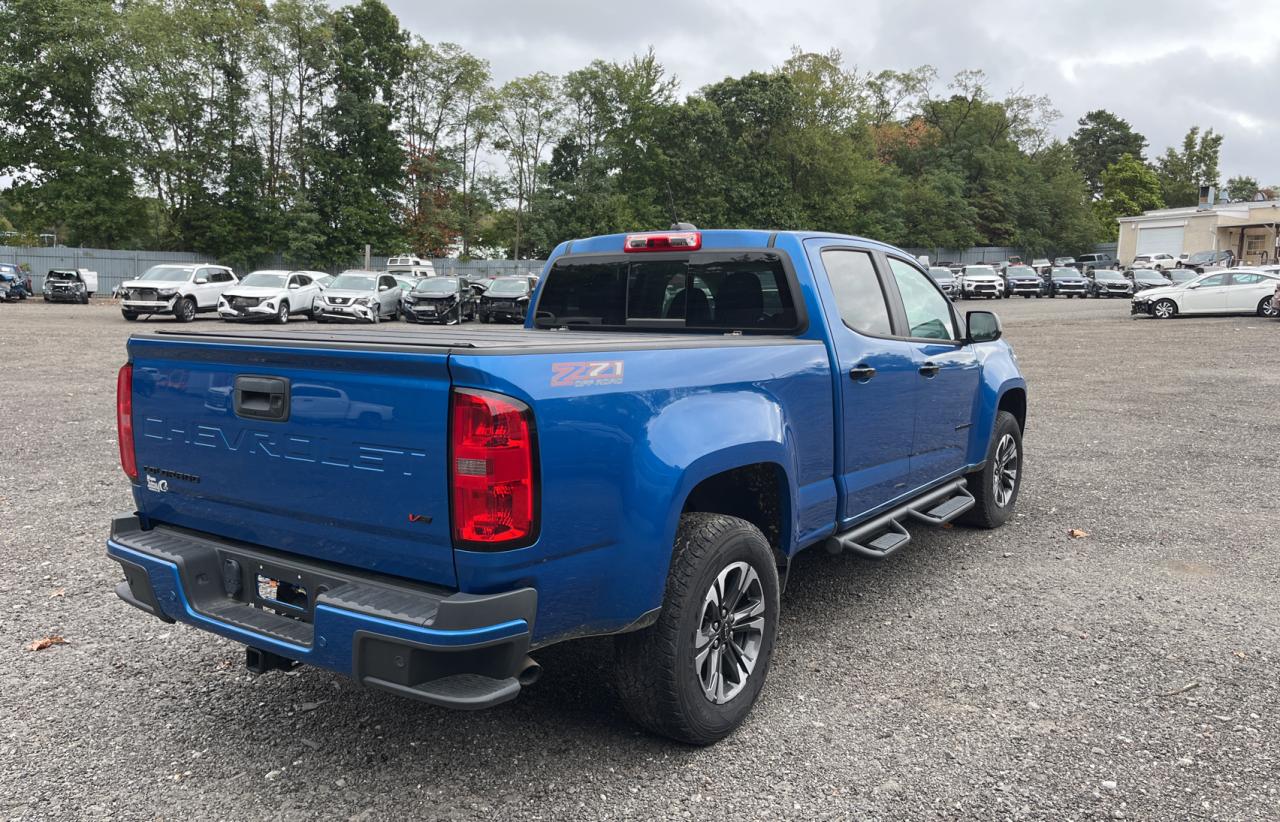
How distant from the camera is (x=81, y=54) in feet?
146

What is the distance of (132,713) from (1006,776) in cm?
319

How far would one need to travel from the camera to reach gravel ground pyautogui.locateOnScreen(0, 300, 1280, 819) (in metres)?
2.97

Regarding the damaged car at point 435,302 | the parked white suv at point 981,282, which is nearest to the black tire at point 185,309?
the damaged car at point 435,302

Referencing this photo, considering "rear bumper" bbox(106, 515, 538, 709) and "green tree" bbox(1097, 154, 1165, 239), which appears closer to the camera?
"rear bumper" bbox(106, 515, 538, 709)

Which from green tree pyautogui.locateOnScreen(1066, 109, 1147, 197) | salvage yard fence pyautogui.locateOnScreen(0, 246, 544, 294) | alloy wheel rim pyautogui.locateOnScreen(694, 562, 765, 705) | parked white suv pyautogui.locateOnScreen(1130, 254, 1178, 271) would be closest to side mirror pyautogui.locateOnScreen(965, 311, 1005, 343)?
alloy wheel rim pyautogui.locateOnScreen(694, 562, 765, 705)

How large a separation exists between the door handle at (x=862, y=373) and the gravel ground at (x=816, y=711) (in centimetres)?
123

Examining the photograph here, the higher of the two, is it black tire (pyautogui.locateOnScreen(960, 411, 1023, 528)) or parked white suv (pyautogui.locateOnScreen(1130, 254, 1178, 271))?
parked white suv (pyautogui.locateOnScreen(1130, 254, 1178, 271))

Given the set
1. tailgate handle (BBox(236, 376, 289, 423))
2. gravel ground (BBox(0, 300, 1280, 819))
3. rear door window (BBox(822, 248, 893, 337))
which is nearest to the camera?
tailgate handle (BBox(236, 376, 289, 423))

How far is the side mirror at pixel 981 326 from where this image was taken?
546cm

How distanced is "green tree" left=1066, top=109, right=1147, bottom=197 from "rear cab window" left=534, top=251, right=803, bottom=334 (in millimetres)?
121699

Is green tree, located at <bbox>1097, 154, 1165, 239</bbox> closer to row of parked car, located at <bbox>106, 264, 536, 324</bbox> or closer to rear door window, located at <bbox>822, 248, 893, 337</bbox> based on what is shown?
row of parked car, located at <bbox>106, 264, 536, 324</bbox>

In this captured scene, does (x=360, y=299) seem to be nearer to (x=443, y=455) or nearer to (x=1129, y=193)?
(x=443, y=455)

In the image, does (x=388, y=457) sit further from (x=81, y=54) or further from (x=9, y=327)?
(x=81, y=54)

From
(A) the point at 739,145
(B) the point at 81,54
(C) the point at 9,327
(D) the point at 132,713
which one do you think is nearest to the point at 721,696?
(D) the point at 132,713
